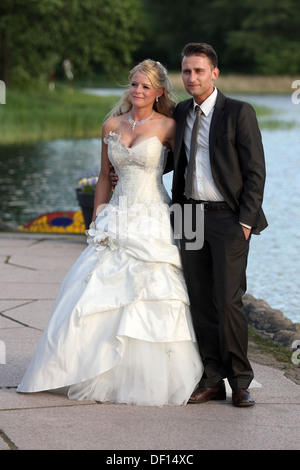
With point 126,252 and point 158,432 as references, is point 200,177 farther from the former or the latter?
point 158,432

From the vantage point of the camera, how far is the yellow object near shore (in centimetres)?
1213

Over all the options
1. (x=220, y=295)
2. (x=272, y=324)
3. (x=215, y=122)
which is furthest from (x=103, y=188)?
(x=272, y=324)

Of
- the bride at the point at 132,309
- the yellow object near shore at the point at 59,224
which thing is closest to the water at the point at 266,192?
the yellow object near shore at the point at 59,224

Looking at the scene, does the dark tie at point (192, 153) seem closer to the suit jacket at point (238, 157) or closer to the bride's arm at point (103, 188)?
the suit jacket at point (238, 157)

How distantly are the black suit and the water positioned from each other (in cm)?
327

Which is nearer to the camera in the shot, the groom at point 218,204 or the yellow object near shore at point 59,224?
the groom at point 218,204

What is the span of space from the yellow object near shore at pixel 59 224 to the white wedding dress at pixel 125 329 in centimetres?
674

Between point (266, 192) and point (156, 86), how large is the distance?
14.6m

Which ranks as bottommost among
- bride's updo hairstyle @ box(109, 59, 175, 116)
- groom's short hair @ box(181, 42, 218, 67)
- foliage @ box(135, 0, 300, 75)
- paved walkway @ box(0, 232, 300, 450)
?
paved walkway @ box(0, 232, 300, 450)

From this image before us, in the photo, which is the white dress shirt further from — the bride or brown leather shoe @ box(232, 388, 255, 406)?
brown leather shoe @ box(232, 388, 255, 406)

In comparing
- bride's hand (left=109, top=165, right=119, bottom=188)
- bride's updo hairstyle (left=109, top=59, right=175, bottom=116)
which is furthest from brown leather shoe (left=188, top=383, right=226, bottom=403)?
bride's updo hairstyle (left=109, top=59, right=175, bottom=116)

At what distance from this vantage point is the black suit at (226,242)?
4965mm

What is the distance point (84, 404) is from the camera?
511 centimetres

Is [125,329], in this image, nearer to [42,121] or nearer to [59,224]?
[59,224]
